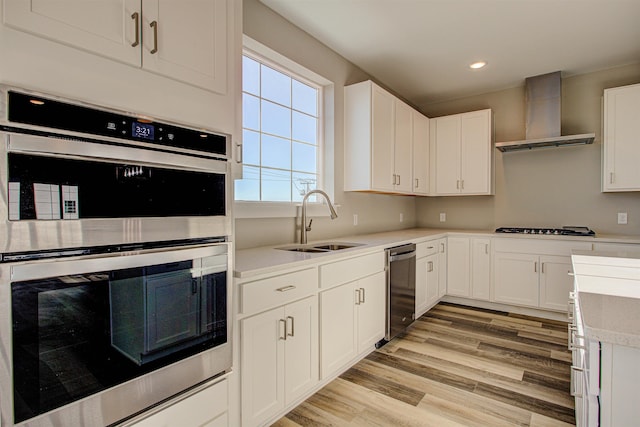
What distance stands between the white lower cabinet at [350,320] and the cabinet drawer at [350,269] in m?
0.04

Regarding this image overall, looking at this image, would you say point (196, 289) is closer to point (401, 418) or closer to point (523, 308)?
point (401, 418)

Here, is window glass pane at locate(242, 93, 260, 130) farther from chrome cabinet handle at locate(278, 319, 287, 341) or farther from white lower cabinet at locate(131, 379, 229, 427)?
white lower cabinet at locate(131, 379, 229, 427)

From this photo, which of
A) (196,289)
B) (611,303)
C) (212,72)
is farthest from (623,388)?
(212,72)

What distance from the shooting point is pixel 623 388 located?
76cm

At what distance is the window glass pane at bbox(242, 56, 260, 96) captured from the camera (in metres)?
2.45

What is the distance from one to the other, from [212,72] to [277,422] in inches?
71.8

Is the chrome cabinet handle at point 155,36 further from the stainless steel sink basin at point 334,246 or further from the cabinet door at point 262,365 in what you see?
the stainless steel sink basin at point 334,246

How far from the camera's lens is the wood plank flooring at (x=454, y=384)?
1895 mm

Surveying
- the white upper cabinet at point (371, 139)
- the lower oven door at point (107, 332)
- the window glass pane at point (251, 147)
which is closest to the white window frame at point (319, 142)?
the white upper cabinet at point (371, 139)

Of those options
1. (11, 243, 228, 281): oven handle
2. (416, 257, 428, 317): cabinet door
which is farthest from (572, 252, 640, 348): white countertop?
(416, 257, 428, 317): cabinet door

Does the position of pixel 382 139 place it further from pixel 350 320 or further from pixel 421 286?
pixel 350 320

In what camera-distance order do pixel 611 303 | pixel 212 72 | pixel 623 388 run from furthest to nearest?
pixel 212 72 < pixel 611 303 < pixel 623 388

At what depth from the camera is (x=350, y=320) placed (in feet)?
7.75

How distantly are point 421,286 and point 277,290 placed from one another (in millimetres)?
2088
